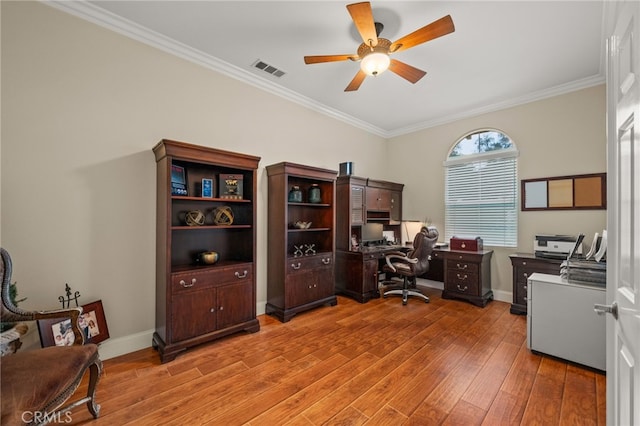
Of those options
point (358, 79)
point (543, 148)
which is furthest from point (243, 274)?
point (543, 148)

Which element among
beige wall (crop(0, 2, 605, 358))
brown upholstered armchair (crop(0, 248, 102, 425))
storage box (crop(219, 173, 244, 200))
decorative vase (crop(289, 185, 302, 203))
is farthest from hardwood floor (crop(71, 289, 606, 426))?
decorative vase (crop(289, 185, 302, 203))

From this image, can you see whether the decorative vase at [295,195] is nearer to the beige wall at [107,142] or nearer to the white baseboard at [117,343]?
the beige wall at [107,142]

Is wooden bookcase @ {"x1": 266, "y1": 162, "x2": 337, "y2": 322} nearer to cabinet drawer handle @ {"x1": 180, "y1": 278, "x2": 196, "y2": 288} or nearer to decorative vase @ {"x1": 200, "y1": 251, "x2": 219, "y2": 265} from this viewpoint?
decorative vase @ {"x1": 200, "y1": 251, "x2": 219, "y2": 265}

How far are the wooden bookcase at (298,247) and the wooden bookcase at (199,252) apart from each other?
1.42 feet

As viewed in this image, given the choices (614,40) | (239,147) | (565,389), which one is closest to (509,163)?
(565,389)

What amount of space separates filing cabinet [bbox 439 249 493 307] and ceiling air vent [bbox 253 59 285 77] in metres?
3.48

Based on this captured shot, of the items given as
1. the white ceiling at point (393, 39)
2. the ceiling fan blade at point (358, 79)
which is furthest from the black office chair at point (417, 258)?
the ceiling fan blade at point (358, 79)

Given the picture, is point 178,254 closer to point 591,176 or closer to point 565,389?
point 565,389

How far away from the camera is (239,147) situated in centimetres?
337

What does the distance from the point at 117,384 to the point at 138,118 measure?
2306mm

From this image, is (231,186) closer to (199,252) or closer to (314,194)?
(199,252)

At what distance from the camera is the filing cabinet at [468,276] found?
12.7 ft

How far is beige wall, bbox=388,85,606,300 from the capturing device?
3.44 meters

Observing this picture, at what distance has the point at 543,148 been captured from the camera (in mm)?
3828
